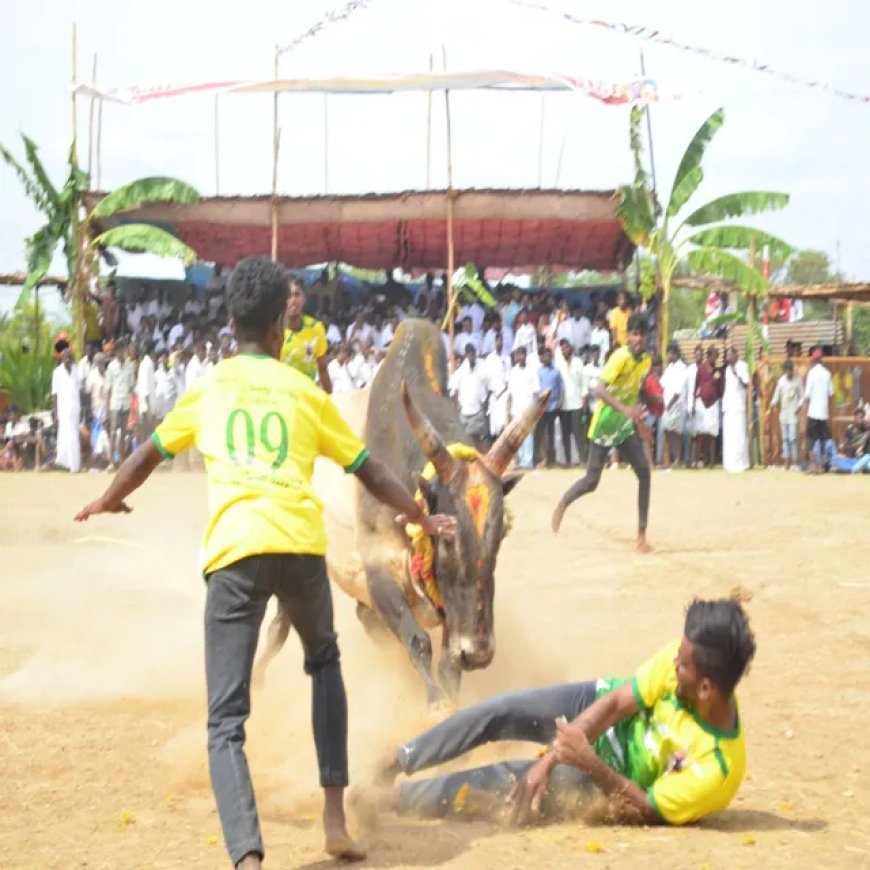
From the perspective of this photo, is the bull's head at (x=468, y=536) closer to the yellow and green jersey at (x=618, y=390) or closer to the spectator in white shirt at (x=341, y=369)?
the yellow and green jersey at (x=618, y=390)

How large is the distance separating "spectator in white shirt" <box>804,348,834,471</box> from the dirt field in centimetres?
679

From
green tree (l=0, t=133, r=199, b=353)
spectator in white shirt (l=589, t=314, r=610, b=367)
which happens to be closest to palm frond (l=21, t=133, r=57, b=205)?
green tree (l=0, t=133, r=199, b=353)

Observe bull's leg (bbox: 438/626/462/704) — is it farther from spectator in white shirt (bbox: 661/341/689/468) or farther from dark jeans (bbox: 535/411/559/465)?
spectator in white shirt (bbox: 661/341/689/468)

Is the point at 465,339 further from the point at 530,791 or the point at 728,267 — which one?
the point at 530,791

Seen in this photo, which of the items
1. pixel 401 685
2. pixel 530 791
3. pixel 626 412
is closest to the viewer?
pixel 530 791

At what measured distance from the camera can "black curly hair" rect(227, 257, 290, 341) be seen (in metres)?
4.39

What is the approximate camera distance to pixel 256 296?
4383 millimetres

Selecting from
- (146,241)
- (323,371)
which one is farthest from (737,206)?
(323,371)

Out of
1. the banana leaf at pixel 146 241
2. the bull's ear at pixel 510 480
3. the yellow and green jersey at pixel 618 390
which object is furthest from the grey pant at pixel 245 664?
the banana leaf at pixel 146 241

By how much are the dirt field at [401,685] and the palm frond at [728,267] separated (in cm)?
835

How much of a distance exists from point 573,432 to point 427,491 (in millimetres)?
16218

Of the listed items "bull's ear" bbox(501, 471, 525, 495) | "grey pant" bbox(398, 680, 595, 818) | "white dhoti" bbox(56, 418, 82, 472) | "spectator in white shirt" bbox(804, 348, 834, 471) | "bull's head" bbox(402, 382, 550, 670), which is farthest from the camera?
"white dhoti" bbox(56, 418, 82, 472)

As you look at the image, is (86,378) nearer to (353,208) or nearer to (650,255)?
(353,208)

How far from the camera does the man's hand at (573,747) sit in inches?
177
